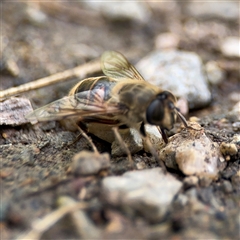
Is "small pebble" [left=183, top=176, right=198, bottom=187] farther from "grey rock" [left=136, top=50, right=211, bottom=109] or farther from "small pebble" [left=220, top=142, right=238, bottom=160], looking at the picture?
"grey rock" [left=136, top=50, right=211, bottom=109]

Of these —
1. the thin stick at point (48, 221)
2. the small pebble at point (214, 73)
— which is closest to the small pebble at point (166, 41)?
the small pebble at point (214, 73)

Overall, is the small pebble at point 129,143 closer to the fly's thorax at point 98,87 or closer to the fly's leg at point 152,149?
the fly's leg at point 152,149

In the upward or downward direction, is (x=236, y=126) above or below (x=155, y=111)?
below

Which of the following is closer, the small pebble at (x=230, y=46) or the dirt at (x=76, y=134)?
the dirt at (x=76, y=134)

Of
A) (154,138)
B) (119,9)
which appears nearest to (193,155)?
(154,138)

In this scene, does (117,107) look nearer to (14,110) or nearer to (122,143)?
(122,143)

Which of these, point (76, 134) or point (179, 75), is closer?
point (76, 134)
